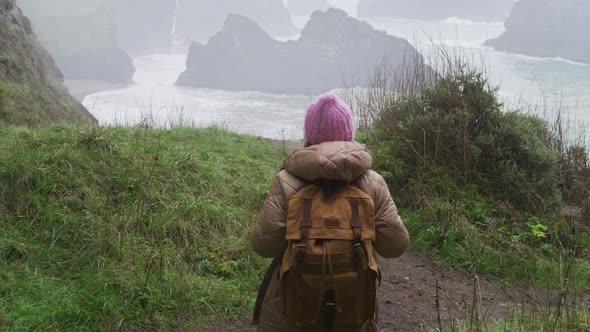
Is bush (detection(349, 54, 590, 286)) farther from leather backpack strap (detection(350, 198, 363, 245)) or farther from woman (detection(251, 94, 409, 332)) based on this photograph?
leather backpack strap (detection(350, 198, 363, 245))

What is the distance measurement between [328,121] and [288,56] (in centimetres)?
7323

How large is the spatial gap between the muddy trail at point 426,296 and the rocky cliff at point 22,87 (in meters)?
6.60

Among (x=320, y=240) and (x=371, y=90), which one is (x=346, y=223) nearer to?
(x=320, y=240)

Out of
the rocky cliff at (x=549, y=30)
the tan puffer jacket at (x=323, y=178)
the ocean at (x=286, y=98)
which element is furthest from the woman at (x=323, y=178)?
the rocky cliff at (x=549, y=30)

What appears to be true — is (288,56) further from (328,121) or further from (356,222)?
(356,222)

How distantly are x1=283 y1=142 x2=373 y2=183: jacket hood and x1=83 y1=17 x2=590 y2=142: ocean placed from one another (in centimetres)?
658

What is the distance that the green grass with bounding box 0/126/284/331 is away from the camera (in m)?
3.77

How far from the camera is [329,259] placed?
6.79 feet

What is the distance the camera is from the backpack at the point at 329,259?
2086mm

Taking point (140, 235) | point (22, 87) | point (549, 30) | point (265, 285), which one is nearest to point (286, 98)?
point (549, 30)

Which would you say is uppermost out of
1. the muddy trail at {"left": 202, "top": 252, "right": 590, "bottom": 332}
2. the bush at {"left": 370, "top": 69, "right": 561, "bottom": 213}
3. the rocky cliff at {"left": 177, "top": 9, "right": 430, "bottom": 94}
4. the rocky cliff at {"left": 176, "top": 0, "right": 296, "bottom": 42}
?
the rocky cliff at {"left": 176, "top": 0, "right": 296, "bottom": 42}

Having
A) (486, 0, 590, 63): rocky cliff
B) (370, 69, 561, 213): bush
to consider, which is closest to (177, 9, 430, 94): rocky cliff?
(486, 0, 590, 63): rocky cliff

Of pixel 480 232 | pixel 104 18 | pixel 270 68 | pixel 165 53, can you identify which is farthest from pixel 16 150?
pixel 165 53

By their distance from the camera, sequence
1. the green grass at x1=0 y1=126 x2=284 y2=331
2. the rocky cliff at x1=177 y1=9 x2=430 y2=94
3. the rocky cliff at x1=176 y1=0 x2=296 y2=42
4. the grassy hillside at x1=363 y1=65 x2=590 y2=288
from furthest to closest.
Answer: the rocky cliff at x1=176 y1=0 x2=296 y2=42
the rocky cliff at x1=177 y1=9 x2=430 y2=94
the grassy hillside at x1=363 y1=65 x2=590 y2=288
the green grass at x1=0 y1=126 x2=284 y2=331
